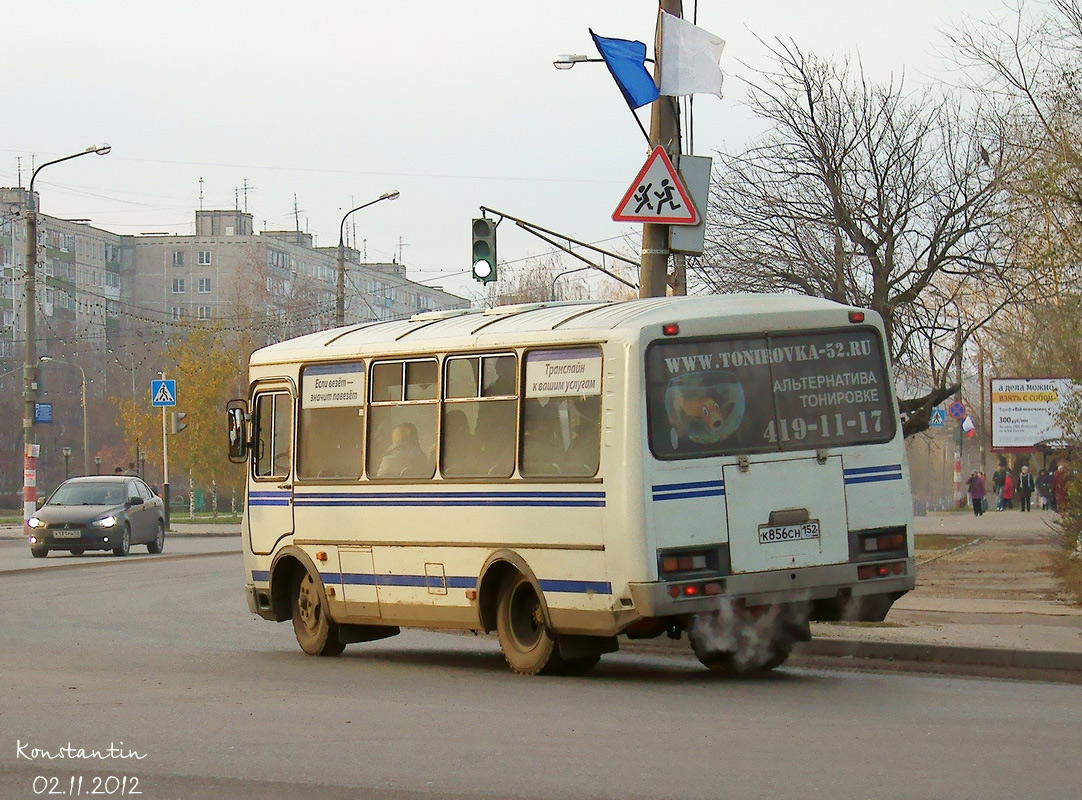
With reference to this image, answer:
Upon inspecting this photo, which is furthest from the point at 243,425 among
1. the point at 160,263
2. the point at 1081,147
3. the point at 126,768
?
the point at 160,263

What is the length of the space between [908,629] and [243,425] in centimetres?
625

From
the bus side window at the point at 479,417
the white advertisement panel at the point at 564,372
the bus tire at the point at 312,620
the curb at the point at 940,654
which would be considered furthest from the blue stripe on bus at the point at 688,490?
the bus tire at the point at 312,620

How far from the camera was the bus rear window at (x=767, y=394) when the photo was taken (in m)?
11.9

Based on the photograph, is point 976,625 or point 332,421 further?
point 976,625

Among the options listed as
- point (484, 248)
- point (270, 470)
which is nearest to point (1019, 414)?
point (484, 248)

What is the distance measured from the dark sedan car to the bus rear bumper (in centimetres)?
2418

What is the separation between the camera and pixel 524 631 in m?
13.0

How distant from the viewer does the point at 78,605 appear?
71.7 ft

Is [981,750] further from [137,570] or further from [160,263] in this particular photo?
[160,263]

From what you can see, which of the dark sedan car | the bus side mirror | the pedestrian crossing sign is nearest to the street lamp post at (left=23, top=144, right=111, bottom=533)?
the pedestrian crossing sign

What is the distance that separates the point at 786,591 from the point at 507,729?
3.10 meters

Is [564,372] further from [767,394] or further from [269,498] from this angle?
[269,498]

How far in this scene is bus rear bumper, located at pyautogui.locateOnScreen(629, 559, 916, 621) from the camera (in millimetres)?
11562

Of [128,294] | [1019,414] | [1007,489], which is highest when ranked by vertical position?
[128,294]
